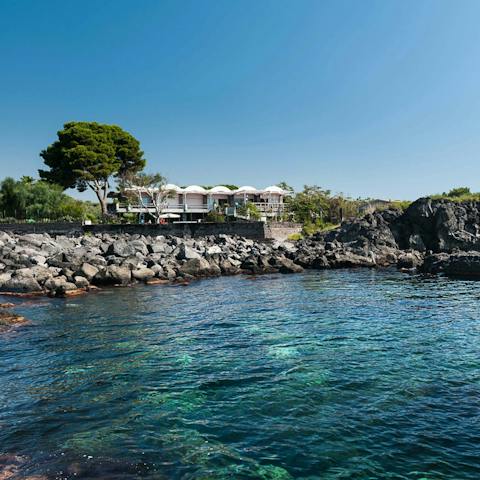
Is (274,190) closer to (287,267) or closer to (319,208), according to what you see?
(319,208)

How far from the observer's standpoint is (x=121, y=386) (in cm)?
1059

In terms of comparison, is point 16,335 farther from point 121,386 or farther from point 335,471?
point 335,471

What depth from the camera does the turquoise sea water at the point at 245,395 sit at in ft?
23.4

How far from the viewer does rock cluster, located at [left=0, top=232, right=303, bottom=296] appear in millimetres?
26703

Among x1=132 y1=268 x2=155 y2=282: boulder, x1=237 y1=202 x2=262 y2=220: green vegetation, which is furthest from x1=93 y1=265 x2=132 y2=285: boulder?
x1=237 y1=202 x2=262 y2=220: green vegetation

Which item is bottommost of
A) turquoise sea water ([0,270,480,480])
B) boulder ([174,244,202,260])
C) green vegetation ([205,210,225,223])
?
turquoise sea water ([0,270,480,480])

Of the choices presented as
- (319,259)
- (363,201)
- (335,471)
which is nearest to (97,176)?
(319,259)

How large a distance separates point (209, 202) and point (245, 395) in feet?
248

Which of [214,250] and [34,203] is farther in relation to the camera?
[34,203]

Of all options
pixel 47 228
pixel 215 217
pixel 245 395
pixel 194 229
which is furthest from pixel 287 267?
pixel 215 217

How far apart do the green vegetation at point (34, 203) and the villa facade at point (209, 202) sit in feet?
29.1

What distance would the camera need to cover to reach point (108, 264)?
108ft

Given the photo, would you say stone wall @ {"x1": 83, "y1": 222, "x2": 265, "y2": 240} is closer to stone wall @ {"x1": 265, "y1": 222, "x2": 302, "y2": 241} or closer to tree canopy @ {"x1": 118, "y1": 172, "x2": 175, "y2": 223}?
stone wall @ {"x1": 265, "y1": 222, "x2": 302, "y2": 241}

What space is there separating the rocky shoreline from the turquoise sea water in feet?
30.8
